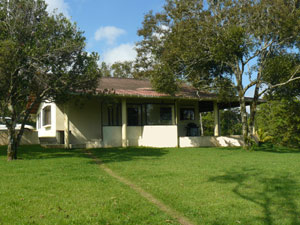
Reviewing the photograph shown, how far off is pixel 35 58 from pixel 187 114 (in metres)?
13.0

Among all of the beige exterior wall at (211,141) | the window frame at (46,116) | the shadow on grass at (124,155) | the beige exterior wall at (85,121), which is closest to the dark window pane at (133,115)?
the beige exterior wall at (85,121)

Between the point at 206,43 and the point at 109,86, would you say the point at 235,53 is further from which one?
the point at 109,86

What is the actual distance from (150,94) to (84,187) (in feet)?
39.1

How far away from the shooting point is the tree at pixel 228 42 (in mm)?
14672

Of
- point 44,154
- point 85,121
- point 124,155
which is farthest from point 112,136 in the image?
point 44,154

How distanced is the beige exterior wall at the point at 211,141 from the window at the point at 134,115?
121 inches

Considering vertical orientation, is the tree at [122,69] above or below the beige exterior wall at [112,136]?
above

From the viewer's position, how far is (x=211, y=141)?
19.9 meters

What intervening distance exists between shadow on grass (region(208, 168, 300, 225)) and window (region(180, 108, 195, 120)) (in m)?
12.6

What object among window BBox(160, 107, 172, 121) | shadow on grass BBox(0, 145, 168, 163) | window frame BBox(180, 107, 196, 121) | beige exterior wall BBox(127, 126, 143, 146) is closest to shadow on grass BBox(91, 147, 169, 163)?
shadow on grass BBox(0, 145, 168, 163)

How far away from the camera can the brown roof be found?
58.7 ft

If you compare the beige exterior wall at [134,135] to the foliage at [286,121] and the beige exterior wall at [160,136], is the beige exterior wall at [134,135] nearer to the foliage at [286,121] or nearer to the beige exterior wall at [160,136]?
the beige exterior wall at [160,136]

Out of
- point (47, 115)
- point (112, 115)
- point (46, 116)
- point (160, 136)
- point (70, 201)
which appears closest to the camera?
point (70, 201)

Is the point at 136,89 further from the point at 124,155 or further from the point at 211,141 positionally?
the point at 124,155
